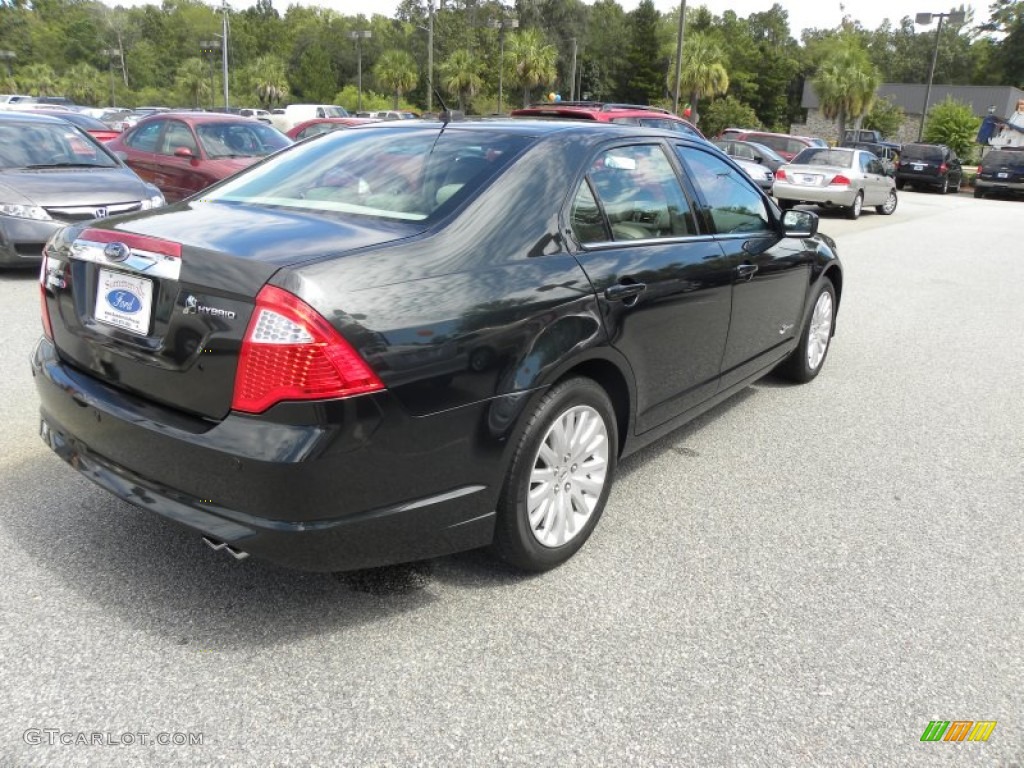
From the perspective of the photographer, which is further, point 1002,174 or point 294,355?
point 1002,174

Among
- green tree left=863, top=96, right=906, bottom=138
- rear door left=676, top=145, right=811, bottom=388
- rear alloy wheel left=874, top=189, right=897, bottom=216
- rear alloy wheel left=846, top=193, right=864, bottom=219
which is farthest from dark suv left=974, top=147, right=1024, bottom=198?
green tree left=863, top=96, right=906, bottom=138

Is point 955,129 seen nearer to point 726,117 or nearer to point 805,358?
point 726,117

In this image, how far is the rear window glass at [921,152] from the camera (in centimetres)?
2794

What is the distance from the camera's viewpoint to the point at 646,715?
2.37 meters

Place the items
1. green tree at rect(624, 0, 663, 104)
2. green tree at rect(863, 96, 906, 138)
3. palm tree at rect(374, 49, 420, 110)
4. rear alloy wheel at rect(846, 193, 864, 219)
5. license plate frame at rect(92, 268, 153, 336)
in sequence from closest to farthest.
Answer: license plate frame at rect(92, 268, 153, 336) < rear alloy wheel at rect(846, 193, 864, 219) < green tree at rect(863, 96, 906, 138) < palm tree at rect(374, 49, 420, 110) < green tree at rect(624, 0, 663, 104)

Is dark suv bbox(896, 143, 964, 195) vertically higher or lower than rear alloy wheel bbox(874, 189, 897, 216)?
higher

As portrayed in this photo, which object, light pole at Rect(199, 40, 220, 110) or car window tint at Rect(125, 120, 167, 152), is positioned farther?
light pole at Rect(199, 40, 220, 110)

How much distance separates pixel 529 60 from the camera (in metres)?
62.2

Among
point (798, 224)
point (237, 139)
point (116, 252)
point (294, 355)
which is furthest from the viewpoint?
point (237, 139)

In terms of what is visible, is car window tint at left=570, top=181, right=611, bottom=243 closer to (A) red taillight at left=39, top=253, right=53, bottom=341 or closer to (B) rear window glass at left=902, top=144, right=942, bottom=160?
(A) red taillight at left=39, top=253, right=53, bottom=341

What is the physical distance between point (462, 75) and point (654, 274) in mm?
68720

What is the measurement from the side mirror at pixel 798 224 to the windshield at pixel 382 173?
2160mm

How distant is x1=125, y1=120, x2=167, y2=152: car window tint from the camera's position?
431 inches

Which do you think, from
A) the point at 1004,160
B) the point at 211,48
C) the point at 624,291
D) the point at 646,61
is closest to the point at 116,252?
the point at 624,291
